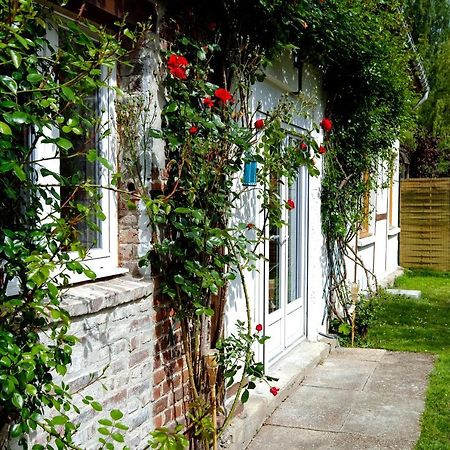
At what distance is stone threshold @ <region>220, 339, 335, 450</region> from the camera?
4.51m

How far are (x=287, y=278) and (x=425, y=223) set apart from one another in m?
9.81

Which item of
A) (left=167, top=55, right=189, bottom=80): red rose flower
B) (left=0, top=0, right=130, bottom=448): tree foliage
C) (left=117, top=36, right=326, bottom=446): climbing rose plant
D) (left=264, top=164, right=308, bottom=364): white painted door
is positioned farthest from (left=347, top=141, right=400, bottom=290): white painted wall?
(left=0, top=0, right=130, bottom=448): tree foliage

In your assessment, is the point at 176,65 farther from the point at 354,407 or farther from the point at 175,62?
the point at 354,407

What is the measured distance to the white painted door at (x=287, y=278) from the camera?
6.26 meters

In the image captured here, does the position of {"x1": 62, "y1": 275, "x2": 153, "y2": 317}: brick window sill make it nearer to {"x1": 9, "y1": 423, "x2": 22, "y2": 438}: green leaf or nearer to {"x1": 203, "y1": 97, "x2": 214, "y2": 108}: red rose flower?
{"x1": 9, "y1": 423, "x2": 22, "y2": 438}: green leaf

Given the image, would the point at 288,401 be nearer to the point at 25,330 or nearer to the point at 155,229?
the point at 155,229

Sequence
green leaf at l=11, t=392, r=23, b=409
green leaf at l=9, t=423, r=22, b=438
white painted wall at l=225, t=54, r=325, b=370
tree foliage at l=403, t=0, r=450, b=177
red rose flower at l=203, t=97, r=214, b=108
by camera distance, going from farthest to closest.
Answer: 1. tree foliage at l=403, t=0, r=450, b=177
2. white painted wall at l=225, t=54, r=325, b=370
3. red rose flower at l=203, t=97, r=214, b=108
4. green leaf at l=9, t=423, r=22, b=438
5. green leaf at l=11, t=392, r=23, b=409

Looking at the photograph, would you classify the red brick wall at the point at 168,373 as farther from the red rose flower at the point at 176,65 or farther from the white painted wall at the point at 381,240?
the white painted wall at the point at 381,240

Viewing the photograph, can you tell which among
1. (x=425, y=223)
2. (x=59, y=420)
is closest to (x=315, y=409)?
(x=59, y=420)

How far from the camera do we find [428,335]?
27.7ft

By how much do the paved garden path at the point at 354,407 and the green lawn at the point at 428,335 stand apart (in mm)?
111

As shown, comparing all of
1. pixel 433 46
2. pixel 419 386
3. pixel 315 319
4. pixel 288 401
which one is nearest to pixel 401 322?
pixel 315 319

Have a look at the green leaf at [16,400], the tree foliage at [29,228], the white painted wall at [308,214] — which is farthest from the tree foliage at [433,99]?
the green leaf at [16,400]

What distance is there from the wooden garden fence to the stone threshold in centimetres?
898
